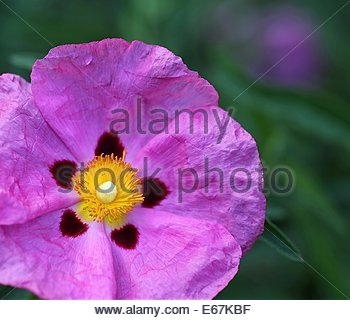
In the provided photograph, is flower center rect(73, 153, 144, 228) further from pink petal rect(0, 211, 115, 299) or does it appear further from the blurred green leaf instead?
the blurred green leaf

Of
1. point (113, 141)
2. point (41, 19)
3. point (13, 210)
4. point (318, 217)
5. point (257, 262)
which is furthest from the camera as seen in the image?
point (41, 19)

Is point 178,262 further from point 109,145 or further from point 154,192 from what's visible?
point 109,145

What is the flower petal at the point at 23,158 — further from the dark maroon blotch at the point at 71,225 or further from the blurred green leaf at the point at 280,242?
the blurred green leaf at the point at 280,242

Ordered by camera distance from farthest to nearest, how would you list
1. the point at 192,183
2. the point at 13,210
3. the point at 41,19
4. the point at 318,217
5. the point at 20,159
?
the point at 41,19 → the point at 318,217 → the point at 192,183 → the point at 20,159 → the point at 13,210

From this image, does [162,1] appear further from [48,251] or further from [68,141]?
[48,251]

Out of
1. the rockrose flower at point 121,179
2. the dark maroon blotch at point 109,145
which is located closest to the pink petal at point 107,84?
the rockrose flower at point 121,179
